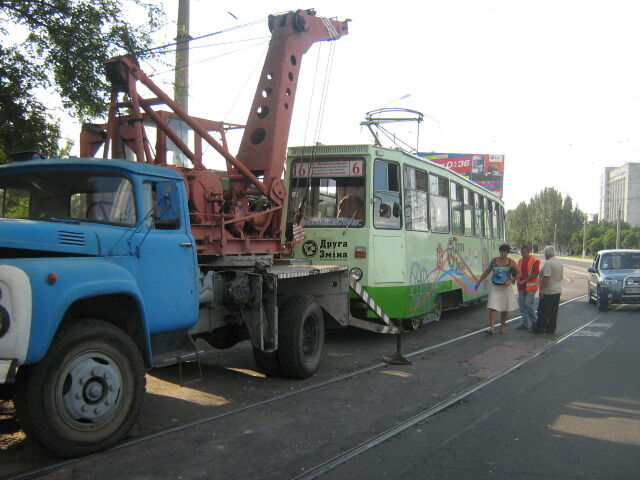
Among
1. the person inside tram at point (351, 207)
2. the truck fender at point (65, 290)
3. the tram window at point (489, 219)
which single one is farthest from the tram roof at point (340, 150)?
the tram window at point (489, 219)

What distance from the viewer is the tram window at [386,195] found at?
948 cm

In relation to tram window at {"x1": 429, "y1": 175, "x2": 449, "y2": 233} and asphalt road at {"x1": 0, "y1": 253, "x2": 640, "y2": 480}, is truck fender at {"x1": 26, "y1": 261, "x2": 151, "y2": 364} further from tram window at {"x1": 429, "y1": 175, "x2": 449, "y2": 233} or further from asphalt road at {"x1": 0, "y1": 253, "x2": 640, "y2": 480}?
tram window at {"x1": 429, "y1": 175, "x2": 449, "y2": 233}

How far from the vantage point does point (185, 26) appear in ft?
39.3

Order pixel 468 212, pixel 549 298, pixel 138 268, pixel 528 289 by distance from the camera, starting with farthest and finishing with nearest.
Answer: pixel 468 212 → pixel 528 289 → pixel 549 298 → pixel 138 268

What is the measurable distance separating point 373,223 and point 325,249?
2.99 feet

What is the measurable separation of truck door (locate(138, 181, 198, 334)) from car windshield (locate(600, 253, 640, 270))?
14.0 metres

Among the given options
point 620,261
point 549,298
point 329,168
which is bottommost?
point 549,298

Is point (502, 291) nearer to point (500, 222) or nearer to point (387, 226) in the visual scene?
point (387, 226)

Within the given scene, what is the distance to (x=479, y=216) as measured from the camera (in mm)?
14898

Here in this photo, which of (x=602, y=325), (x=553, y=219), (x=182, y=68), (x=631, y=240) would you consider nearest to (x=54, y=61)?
(x=182, y=68)

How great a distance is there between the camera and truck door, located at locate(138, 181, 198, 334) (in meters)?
5.05

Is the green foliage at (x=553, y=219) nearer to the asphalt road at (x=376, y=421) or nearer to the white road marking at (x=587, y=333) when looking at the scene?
the white road marking at (x=587, y=333)

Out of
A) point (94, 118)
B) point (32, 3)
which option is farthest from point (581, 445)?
point (32, 3)

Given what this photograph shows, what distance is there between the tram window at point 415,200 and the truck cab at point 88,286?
531 centimetres
